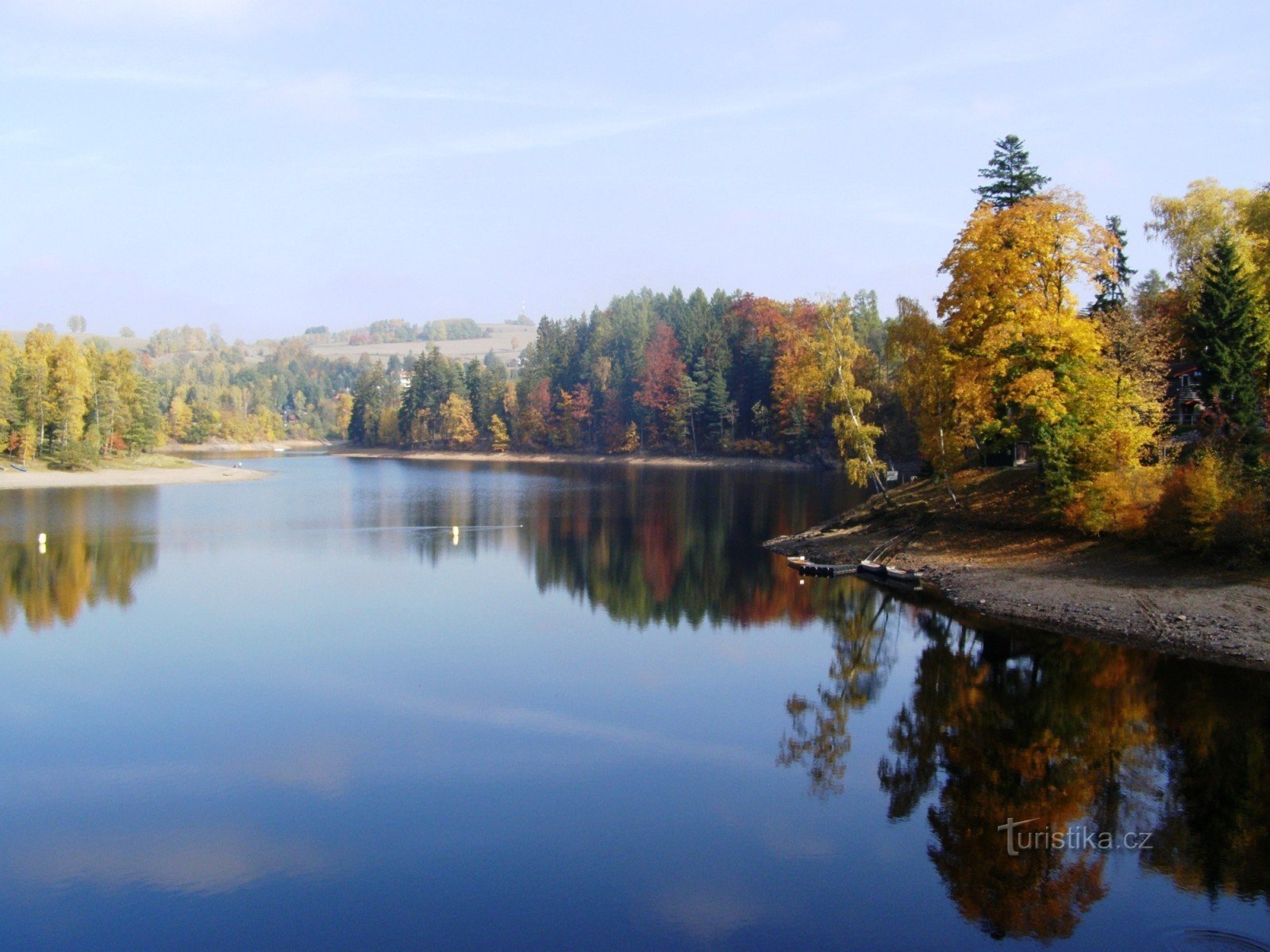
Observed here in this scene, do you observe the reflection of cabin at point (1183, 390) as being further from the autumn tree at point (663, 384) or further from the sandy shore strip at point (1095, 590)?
the autumn tree at point (663, 384)

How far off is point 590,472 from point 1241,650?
83712 mm

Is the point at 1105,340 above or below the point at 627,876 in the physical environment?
above

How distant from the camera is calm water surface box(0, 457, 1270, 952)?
45.4ft

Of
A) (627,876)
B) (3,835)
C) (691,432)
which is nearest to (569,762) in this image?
(627,876)

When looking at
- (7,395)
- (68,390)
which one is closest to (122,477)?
(68,390)

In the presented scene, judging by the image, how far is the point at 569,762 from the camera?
19188mm

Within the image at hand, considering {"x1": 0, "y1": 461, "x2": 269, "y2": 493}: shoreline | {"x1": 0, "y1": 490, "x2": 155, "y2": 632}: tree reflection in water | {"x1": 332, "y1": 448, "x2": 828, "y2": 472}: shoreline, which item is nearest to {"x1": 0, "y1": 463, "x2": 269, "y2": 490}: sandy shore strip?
{"x1": 0, "y1": 461, "x2": 269, "y2": 493}: shoreline

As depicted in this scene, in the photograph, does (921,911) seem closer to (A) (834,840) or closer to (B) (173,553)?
(A) (834,840)

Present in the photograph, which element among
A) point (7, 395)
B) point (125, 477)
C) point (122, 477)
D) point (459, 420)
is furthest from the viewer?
point (459, 420)

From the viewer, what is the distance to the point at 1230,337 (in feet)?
131

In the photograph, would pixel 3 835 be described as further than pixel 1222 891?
Yes

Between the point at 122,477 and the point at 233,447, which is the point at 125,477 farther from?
the point at 233,447

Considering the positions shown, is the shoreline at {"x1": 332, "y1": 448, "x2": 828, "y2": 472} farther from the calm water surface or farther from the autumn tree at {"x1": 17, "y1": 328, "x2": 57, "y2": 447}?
the calm water surface

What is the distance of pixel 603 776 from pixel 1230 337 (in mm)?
33653
